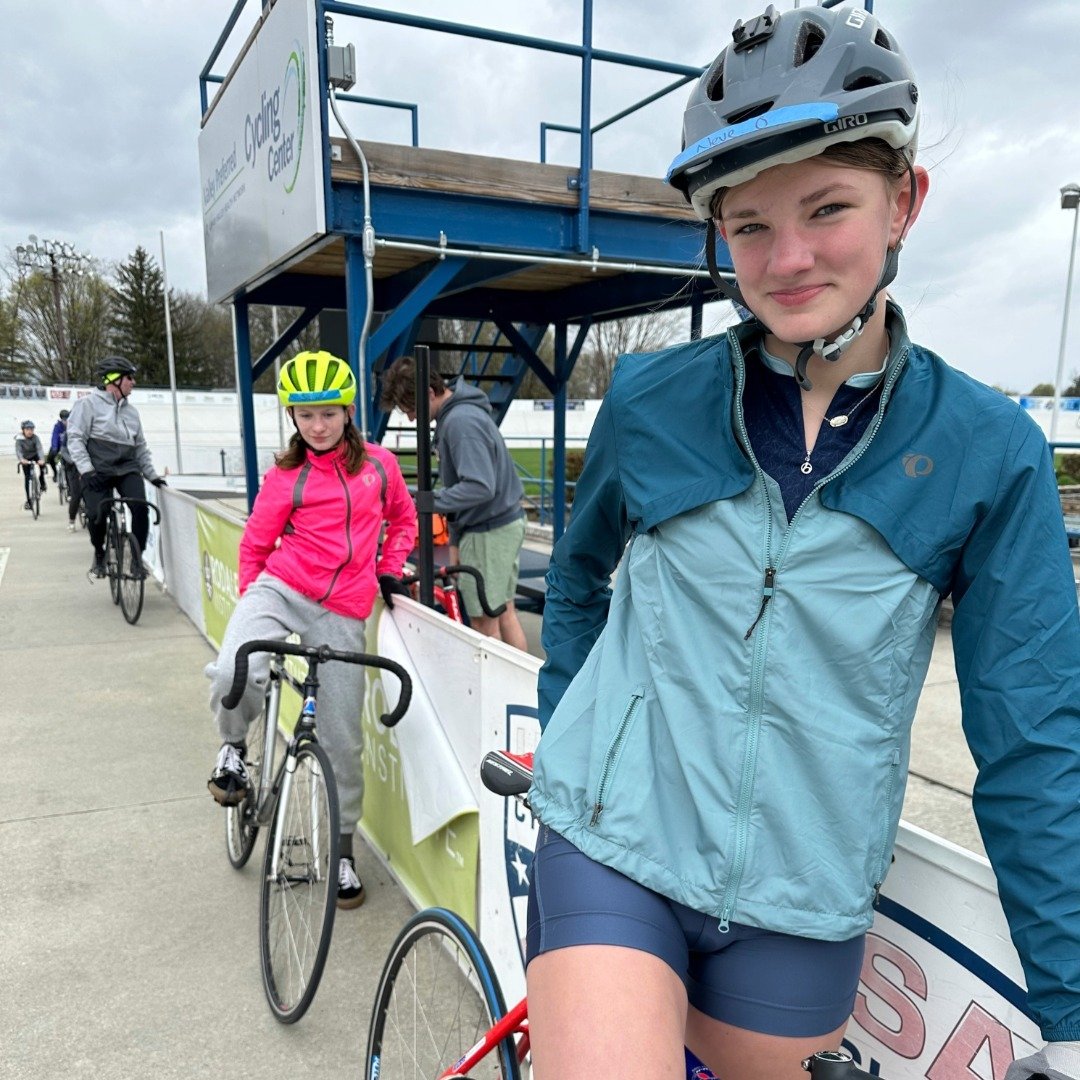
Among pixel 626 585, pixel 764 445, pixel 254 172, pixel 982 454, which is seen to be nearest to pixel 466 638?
pixel 626 585

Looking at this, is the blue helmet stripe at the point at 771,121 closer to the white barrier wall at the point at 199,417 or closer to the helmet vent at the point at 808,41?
the helmet vent at the point at 808,41

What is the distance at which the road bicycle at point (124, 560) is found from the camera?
7992 mm

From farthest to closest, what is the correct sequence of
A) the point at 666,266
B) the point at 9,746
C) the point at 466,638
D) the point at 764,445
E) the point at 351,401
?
the point at 666,266 < the point at 9,746 < the point at 351,401 < the point at 466,638 < the point at 764,445

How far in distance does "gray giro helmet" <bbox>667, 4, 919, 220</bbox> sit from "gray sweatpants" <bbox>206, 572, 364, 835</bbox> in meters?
2.49

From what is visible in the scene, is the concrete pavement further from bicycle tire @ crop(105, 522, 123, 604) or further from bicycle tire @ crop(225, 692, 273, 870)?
bicycle tire @ crop(105, 522, 123, 604)

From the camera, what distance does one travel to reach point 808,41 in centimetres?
126

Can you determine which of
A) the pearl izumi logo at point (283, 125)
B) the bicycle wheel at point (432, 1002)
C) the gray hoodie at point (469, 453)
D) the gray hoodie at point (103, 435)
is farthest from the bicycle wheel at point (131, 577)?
the bicycle wheel at point (432, 1002)

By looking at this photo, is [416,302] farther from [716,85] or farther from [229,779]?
[716,85]

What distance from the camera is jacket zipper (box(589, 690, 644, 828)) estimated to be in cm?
125

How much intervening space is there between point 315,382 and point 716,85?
226 cm

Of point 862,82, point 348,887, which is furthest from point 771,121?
point 348,887

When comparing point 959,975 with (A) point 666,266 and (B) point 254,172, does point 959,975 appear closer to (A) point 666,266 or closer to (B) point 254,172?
(A) point 666,266

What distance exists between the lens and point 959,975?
1319 millimetres

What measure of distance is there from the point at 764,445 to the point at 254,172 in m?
6.06
